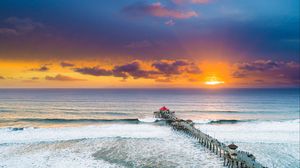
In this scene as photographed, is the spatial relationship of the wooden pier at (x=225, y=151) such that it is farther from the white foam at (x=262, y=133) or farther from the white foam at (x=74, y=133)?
the white foam at (x=262, y=133)

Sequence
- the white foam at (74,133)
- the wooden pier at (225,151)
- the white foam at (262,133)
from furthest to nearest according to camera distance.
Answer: the white foam at (262,133), the white foam at (74,133), the wooden pier at (225,151)

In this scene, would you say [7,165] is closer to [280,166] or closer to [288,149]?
[280,166]

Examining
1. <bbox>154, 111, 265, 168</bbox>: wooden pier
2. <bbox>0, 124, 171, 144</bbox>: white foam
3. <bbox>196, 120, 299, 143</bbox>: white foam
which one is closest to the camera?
<bbox>154, 111, 265, 168</bbox>: wooden pier

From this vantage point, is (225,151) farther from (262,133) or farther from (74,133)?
(74,133)

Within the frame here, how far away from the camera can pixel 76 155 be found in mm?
29219

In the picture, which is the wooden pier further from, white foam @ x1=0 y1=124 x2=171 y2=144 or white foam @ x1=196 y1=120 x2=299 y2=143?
white foam @ x1=196 y1=120 x2=299 y2=143

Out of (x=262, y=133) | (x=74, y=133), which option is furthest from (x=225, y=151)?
(x=74, y=133)

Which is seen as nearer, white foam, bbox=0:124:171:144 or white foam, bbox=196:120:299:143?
white foam, bbox=0:124:171:144

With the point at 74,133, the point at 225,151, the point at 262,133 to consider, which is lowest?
the point at 74,133

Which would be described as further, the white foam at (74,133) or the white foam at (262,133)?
the white foam at (262,133)

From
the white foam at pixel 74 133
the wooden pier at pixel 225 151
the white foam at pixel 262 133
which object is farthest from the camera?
the white foam at pixel 262 133

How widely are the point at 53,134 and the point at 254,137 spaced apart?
29691mm

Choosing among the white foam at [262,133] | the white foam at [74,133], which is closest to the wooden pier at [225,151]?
the white foam at [74,133]

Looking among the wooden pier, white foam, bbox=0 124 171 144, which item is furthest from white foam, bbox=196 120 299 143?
white foam, bbox=0 124 171 144
